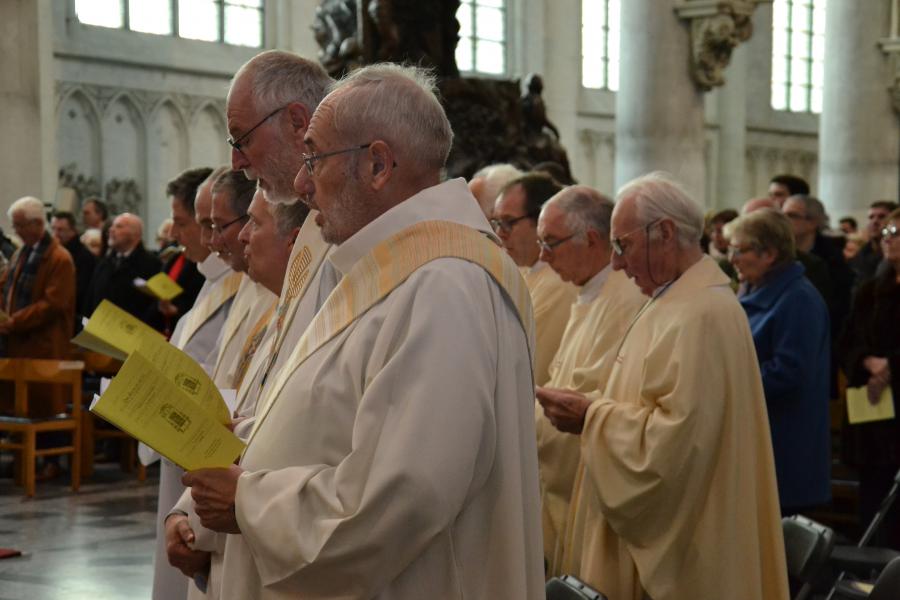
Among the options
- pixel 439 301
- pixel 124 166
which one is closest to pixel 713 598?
pixel 439 301

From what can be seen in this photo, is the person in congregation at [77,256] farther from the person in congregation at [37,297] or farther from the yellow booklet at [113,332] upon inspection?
the yellow booklet at [113,332]

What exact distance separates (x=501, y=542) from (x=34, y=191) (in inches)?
496

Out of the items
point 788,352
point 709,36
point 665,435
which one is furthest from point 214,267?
point 709,36

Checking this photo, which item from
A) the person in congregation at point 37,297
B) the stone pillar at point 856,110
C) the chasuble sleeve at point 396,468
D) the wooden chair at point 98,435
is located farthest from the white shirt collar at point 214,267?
the stone pillar at point 856,110

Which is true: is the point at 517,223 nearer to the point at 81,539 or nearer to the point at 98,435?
the point at 81,539

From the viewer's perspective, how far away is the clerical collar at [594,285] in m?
5.19

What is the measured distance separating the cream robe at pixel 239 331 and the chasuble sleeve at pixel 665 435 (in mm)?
1047

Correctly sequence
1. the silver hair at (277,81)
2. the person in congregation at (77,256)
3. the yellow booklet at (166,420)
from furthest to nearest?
the person in congregation at (77,256) → the silver hair at (277,81) → the yellow booklet at (166,420)

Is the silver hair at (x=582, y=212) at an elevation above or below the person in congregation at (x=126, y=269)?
above

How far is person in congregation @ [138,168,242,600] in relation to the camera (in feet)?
13.9

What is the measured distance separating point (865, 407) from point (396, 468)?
489 centimetres

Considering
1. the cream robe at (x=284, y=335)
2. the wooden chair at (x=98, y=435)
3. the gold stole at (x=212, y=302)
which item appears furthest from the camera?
the wooden chair at (x=98, y=435)

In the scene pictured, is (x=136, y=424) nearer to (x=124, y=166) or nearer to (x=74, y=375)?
(x=74, y=375)

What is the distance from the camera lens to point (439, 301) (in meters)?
2.50
